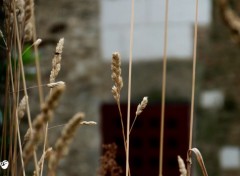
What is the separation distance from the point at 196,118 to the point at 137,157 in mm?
559

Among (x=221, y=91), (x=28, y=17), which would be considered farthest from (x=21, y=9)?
(x=221, y=91)

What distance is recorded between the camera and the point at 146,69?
4977mm

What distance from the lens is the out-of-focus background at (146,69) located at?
4906 mm

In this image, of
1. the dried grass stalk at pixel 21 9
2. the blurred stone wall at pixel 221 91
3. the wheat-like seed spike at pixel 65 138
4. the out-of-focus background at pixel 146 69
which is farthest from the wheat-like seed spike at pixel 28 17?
the blurred stone wall at pixel 221 91

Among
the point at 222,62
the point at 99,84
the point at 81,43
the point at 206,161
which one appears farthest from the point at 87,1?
the point at 206,161

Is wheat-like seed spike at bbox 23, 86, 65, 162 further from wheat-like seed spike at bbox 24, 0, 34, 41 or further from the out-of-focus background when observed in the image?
the out-of-focus background

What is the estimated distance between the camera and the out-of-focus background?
193 inches

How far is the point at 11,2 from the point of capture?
3.61 feet

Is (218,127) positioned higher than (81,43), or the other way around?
(81,43)

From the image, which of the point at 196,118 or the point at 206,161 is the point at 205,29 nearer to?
the point at 196,118

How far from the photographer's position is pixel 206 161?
16.9ft

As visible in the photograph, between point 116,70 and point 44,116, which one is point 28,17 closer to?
point 116,70

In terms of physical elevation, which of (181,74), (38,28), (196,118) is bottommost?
(196,118)

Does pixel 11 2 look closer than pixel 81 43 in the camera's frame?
Yes
